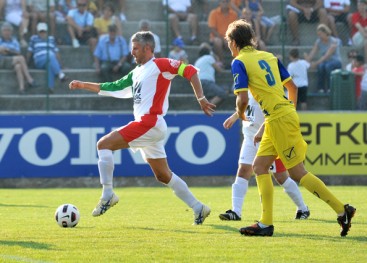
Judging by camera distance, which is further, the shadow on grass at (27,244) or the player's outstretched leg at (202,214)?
the player's outstretched leg at (202,214)

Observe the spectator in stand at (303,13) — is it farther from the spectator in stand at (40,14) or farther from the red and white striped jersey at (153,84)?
the red and white striped jersey at (153,84)

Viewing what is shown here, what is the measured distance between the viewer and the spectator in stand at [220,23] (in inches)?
821

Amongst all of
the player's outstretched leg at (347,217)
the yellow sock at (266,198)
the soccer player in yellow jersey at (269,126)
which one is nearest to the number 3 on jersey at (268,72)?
the soccer player in yellow jersey at (269,126)

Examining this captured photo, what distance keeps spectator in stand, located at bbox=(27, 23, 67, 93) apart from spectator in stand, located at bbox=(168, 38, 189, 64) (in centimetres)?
233

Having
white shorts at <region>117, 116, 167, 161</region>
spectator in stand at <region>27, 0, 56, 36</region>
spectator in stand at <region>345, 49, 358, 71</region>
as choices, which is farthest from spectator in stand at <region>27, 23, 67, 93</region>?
white shorts at <region>117, 116, 167, 161</region>

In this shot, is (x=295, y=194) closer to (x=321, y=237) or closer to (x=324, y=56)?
(x=321, y=237)

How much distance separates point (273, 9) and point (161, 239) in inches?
484

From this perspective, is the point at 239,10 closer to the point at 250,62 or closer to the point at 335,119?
the point at 335,119

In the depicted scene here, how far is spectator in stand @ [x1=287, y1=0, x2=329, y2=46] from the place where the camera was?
2067 centimetres

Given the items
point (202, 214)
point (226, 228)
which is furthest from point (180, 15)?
point (226, 228)

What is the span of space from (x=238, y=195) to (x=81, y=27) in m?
10.1

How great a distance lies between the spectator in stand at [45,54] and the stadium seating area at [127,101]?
0.44ft

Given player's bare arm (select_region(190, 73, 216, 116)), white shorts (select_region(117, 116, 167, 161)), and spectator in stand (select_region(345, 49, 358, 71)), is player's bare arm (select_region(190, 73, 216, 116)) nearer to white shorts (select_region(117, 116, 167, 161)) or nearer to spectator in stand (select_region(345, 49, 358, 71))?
white shorts (select_region(117, 116, 167, 161))

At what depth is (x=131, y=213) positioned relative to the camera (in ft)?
42.3
